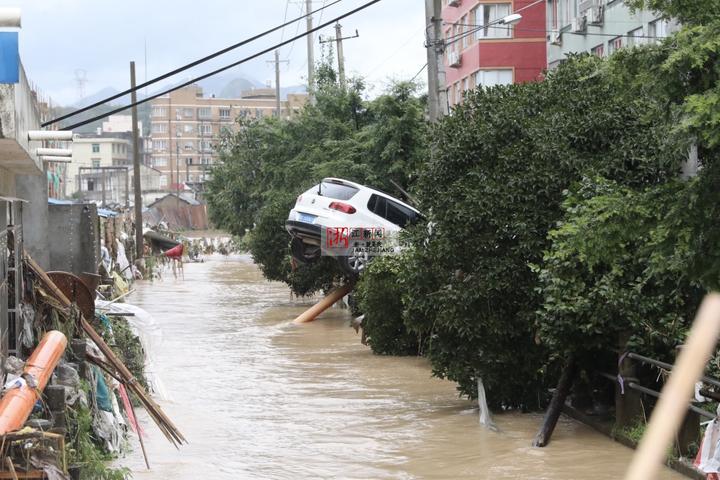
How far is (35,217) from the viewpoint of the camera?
51.5 feet

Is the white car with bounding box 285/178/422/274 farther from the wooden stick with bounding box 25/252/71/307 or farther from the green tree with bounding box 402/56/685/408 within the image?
the wooden stick with bounding box 25/252/71/307

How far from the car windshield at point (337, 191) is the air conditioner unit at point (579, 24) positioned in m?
11.6

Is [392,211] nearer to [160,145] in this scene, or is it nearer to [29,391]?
[29,391]

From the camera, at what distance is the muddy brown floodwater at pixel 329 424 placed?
37.7ft

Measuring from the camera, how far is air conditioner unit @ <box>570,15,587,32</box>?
33.6 m

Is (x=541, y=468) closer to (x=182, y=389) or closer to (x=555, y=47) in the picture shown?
(x=182, y=389)

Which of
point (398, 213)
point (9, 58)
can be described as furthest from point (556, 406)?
point (398, 213)

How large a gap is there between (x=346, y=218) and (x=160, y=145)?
160 meters

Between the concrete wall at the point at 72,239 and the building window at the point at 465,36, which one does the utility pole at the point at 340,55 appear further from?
the concrete wall at the point at 72,239

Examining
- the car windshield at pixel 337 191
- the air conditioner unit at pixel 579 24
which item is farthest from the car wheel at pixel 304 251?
the air conditioner unit at pixel 579 24

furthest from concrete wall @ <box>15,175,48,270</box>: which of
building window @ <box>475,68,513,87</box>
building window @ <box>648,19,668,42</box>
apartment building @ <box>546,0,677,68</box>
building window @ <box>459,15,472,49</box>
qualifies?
building window @ <box>459,15,472,49</box>

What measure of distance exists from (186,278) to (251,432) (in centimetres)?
4243

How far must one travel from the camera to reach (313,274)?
3022 centimetres

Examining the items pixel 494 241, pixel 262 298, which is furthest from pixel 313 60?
pixel 494 241
